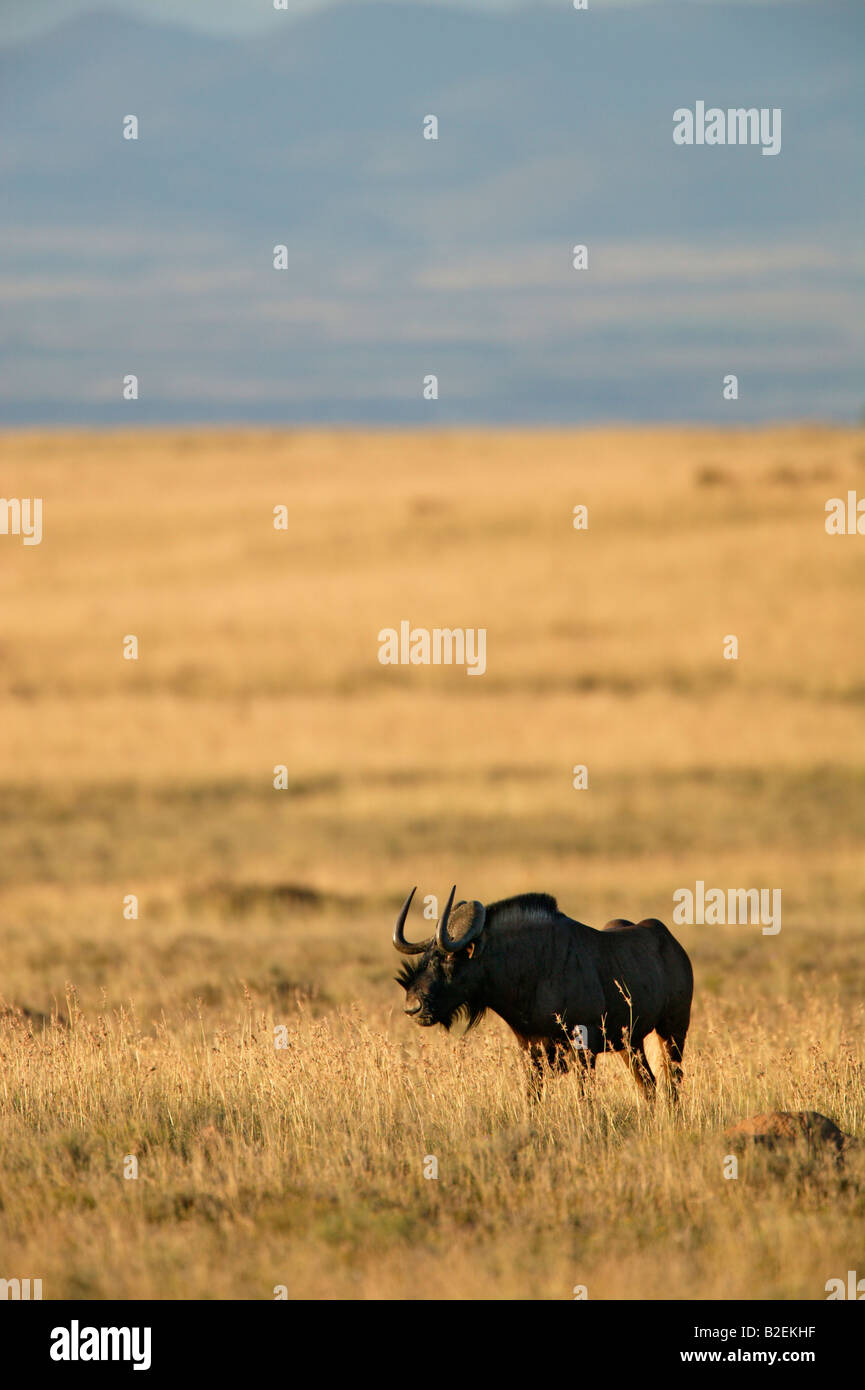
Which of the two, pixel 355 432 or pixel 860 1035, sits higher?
pixel 355 432

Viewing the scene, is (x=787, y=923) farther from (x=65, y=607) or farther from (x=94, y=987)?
(x=65, y=607)

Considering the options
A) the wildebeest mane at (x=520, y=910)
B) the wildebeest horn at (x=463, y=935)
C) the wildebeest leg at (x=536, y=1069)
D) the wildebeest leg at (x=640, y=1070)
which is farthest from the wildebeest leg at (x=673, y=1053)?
the wildebeest horn at (x=463, y=935)

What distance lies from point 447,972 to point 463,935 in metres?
Answer: 0.22

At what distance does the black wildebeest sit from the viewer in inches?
320

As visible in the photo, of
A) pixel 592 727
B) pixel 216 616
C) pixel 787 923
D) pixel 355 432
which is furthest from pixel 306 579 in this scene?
pixel 355 432

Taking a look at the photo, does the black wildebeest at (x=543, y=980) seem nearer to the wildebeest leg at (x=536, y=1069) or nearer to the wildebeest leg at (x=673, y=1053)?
the wildebeest leg at (x=536, y=1069)

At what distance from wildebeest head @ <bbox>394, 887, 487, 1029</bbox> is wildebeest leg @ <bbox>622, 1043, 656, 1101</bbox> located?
100 cm

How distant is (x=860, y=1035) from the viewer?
11094mm

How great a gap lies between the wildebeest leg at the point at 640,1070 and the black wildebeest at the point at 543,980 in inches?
0.9

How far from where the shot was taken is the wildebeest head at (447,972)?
809cm

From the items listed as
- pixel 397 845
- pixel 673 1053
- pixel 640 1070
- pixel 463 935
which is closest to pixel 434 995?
pixel 463 935

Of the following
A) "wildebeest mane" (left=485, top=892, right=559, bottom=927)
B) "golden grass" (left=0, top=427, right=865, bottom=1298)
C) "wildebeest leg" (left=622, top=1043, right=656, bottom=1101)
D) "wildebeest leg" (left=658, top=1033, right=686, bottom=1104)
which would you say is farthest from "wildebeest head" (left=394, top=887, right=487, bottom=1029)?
"wildebeest leg" (left=658, top=1033, right=686, bottom=1104)

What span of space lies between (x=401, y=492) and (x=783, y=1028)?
5194 centimetres
